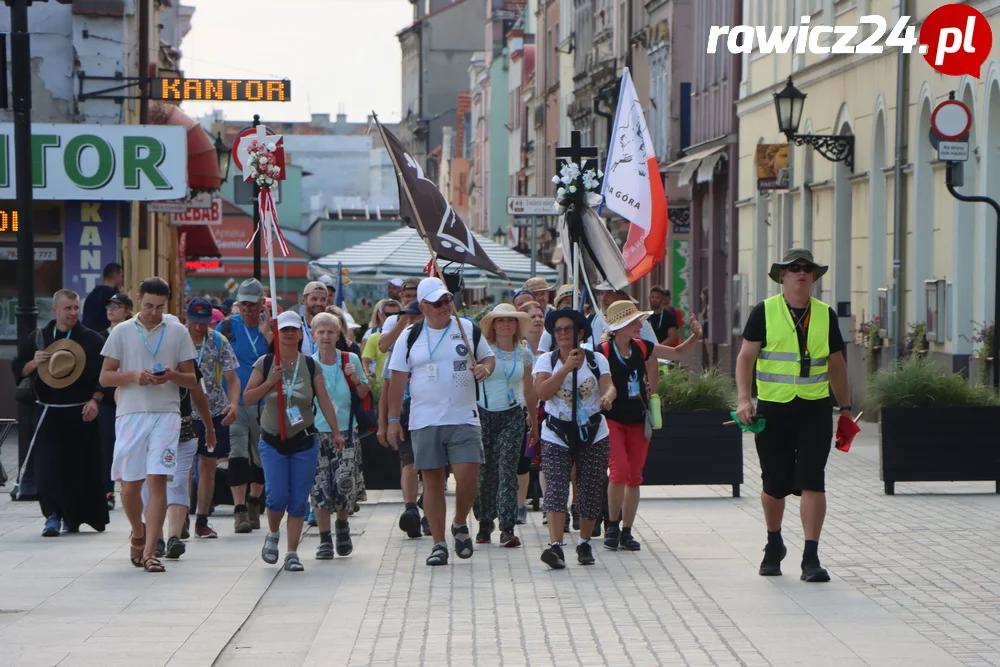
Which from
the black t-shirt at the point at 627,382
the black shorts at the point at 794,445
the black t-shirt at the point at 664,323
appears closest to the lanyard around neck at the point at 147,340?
the black t-shirt at the point at 627,382

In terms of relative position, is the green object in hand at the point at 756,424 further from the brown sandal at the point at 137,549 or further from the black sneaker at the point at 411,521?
the brown sandal at the point at 137,549

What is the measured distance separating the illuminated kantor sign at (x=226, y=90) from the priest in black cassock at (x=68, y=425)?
10326 mm

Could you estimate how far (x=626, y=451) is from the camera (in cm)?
1191

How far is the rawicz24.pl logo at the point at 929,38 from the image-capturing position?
20.7 m

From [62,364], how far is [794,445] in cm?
523

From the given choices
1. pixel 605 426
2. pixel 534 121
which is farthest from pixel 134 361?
pixel 534 121

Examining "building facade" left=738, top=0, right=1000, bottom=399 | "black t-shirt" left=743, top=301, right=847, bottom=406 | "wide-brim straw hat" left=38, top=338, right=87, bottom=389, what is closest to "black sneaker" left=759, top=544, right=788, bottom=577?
"black t-shirt" left=743, top=301, right=847, bottom=406

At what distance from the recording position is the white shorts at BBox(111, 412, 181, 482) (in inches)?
437

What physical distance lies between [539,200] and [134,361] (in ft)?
36.5

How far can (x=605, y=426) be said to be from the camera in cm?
1149

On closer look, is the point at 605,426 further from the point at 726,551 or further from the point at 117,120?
the point at 117,120

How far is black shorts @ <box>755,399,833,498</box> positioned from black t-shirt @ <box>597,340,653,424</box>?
137cm

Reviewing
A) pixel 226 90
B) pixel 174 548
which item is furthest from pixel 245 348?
pixel 226 90

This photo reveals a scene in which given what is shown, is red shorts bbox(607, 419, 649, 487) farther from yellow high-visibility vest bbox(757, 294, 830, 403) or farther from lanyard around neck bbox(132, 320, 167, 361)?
lanyard around neck bbox(132, 320, 167, 361)
